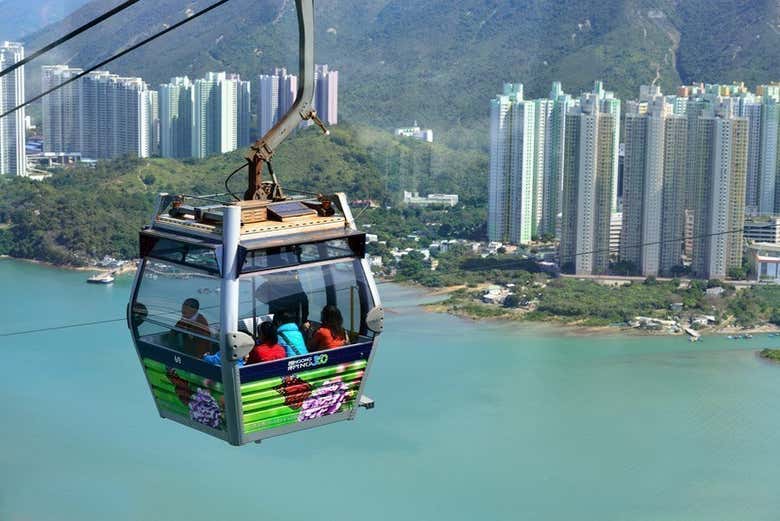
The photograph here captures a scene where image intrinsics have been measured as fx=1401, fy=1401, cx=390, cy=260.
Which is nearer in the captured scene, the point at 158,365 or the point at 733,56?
the point at 158,365

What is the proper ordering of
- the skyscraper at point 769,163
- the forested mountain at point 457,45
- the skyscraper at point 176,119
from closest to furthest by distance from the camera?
the skyscraper at point 769,163 < the skyscraper at point 176,119 < the forested mountain at point 457,45

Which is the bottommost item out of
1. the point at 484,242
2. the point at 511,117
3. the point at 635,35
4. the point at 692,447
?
the point at 692,447

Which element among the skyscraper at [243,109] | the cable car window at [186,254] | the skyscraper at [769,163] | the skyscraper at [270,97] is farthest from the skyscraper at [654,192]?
the cable car window at [186,254]

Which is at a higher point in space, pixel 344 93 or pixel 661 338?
pixel 344 93

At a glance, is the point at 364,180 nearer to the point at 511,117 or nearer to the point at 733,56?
the point at 511,117

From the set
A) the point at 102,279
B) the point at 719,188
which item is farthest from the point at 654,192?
the point at 102,279

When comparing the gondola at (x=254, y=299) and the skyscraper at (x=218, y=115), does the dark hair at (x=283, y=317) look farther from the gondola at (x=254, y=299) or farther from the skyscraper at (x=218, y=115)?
the skyscraper at (x=218, y=115)

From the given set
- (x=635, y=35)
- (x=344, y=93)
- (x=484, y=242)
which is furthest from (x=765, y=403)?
(x=635, y=35)
